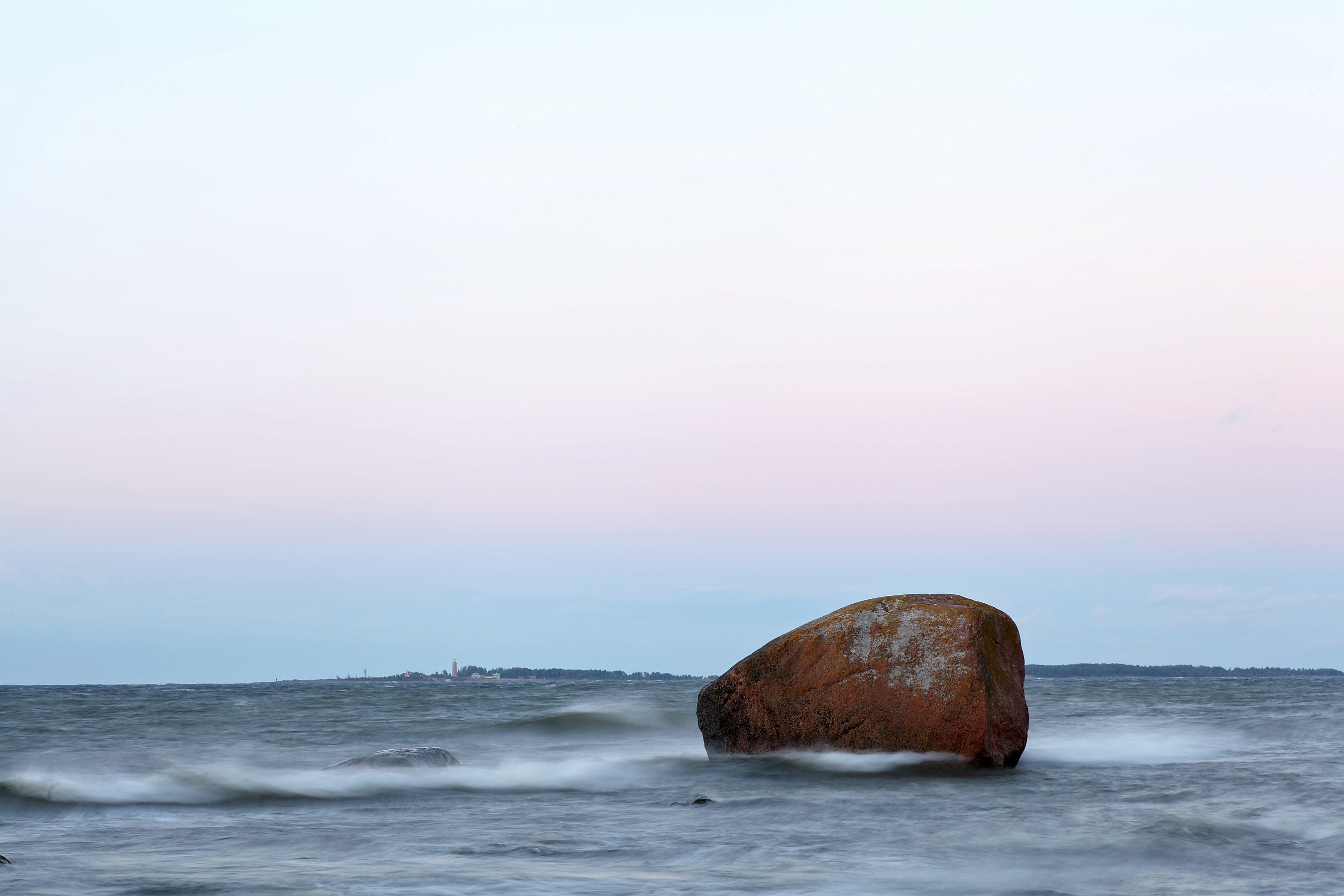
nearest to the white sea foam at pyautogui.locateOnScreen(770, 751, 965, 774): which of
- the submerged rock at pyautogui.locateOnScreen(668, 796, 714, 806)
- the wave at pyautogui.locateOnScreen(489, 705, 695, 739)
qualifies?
the submerged rock at pyautogui.locateOnScreen(668, 796, 714, 806)

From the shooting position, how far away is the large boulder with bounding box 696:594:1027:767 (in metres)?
12.0

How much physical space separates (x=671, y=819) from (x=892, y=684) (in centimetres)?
349

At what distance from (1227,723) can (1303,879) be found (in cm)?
1449

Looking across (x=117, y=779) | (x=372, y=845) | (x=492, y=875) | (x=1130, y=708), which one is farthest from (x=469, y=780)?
(x=1130, y=708)

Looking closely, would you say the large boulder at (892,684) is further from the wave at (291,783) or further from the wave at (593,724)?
the wave at (593,724)

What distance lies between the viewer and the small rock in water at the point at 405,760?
536 inches

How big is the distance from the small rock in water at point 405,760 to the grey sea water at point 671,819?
0.60 ft

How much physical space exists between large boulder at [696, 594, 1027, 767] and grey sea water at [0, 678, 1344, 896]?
0.28 m

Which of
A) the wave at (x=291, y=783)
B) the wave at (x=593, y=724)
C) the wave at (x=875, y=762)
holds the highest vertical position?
the wave at (x=875, y=762)

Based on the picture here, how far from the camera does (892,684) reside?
1215cm

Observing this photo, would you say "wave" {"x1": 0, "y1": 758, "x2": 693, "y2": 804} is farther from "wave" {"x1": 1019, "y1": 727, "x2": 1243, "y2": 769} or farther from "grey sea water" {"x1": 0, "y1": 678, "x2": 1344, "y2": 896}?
"wave" {"x1": 1019, "y1": 727, "x2": 1243, "y2": 769}

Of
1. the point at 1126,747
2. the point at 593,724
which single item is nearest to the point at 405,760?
the point at 593,724

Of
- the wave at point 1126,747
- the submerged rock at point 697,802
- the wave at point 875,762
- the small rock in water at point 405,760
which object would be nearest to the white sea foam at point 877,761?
the wave at point 875,762

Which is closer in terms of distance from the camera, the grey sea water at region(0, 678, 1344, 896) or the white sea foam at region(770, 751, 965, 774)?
the grey sea water at region(0, 678, 1344, 896)
